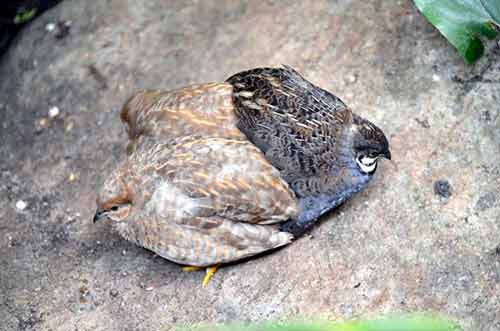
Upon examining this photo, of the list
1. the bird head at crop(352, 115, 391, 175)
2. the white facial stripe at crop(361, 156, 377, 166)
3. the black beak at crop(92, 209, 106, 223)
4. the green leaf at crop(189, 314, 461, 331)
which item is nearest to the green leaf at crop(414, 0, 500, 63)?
the bird head at crop(352, 115, 391, 175)

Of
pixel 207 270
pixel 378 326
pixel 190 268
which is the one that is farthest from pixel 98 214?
pixel 378 326

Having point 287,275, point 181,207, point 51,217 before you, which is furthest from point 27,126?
point 287,275

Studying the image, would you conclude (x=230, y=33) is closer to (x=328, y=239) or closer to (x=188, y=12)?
(x=188, y=12)

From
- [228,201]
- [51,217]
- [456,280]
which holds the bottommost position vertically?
[51,217]

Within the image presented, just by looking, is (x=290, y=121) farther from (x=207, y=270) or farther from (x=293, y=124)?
(x=207, y=270)

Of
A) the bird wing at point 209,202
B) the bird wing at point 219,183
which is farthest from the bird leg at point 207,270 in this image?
the bird wing at point 219,183

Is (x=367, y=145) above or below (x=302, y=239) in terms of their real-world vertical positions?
above

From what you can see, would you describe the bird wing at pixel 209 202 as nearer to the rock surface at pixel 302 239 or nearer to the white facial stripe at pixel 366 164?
the rock surface at pixel 302 239
